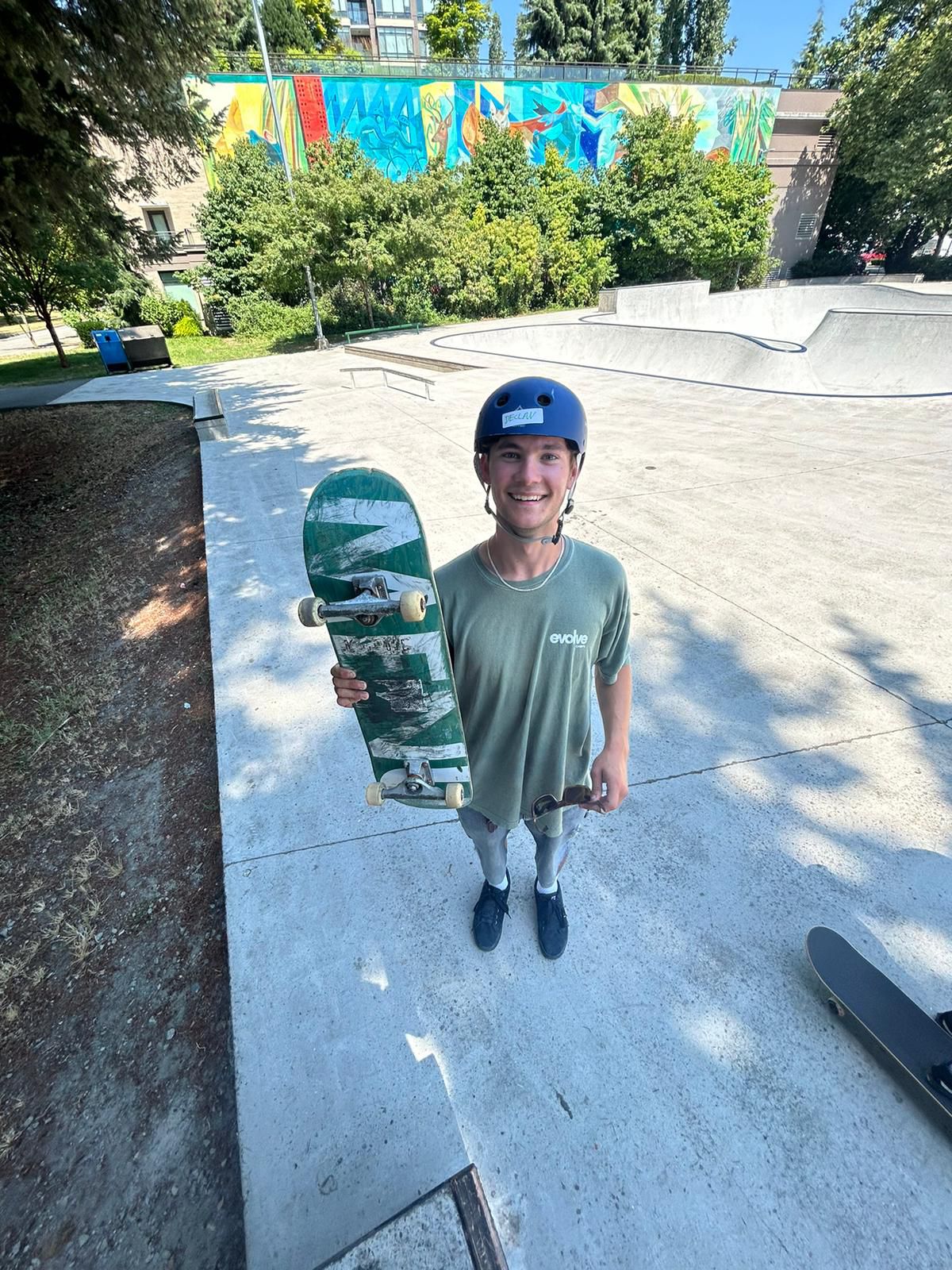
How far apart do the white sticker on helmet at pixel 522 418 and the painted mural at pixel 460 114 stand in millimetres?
25997

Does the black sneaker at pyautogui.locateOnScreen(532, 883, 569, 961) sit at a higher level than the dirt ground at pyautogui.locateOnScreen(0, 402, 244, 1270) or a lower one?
higher

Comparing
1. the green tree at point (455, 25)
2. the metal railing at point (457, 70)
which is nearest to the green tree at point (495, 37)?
the green tree at point (455, 25)

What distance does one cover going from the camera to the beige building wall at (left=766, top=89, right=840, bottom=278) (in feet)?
105

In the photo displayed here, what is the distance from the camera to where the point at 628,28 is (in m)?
40.8

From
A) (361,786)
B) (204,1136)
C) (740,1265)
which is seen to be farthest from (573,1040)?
(361,786)

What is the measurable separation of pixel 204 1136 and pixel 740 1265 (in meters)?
1.58

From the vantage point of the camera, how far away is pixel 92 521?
22.0 ft

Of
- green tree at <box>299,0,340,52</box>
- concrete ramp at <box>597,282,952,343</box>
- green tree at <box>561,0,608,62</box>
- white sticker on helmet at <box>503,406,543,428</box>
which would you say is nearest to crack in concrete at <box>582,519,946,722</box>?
white sticker on helmet at <box>503,406,543,428</box>

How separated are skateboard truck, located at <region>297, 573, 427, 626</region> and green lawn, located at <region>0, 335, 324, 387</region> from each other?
20207 millimetres

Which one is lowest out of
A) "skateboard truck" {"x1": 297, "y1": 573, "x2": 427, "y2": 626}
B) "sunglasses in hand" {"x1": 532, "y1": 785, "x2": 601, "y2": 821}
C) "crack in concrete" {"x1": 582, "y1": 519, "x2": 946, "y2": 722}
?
"crack in concrete" {"x1": 582, "y1": 519, "x2": 946, "y2": 722}

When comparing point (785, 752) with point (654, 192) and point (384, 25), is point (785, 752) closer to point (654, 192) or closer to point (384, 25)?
point (654, 192)

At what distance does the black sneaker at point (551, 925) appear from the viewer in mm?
2080

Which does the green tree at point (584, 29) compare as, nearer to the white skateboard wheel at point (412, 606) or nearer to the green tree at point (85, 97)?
the green tree at point (85, 97)

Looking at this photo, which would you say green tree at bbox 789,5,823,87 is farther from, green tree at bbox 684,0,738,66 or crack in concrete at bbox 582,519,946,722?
crack in concrete at bbox 582,519,946,722
